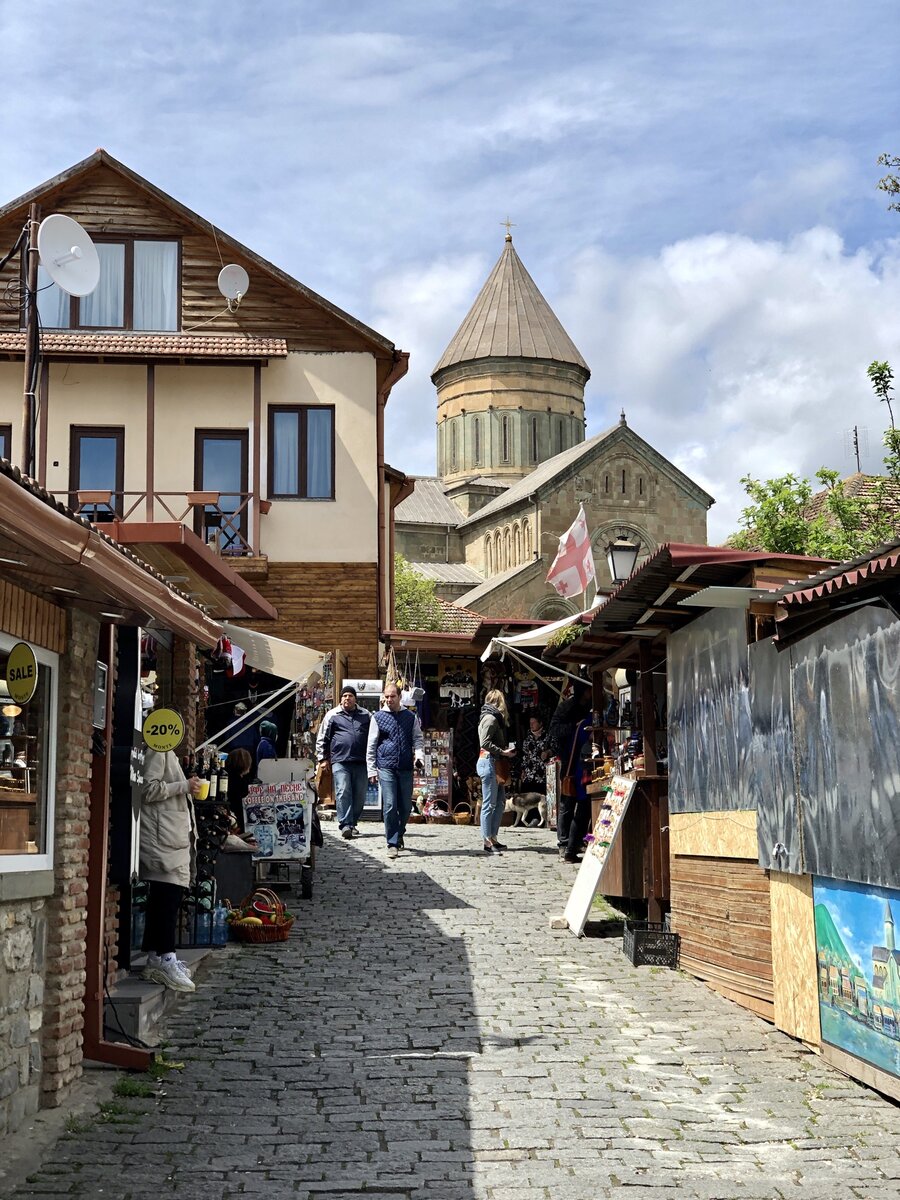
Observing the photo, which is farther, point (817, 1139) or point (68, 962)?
point (68, 962)

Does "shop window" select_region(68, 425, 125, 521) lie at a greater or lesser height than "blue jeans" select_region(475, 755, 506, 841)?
greater

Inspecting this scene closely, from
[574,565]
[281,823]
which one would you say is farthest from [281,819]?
[574,565]

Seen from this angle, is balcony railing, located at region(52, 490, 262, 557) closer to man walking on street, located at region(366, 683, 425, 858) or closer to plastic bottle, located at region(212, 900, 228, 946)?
man walking on street, located at region(366, 683, 425, 858)

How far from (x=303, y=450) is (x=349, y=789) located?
9865mm

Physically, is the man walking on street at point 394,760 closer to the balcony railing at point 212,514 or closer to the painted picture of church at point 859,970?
the balcony railing at point 212,514

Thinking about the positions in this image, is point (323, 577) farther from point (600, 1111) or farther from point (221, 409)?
point (600, 1111)

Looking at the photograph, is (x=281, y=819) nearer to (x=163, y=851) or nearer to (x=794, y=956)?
(x=163, y=851)

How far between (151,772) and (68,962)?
2.18 meters

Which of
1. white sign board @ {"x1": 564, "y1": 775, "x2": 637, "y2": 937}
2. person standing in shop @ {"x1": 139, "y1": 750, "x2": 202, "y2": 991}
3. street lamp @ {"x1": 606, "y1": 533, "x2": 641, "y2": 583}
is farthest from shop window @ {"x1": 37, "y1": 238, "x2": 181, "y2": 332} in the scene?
person standing in shop @ {"x1": 139, "y1": 750, "x2": 202, "y2": 991}

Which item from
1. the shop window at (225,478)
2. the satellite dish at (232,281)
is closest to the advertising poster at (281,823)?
the shop window at (225,478)

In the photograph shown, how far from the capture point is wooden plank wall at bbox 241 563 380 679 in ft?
84.8

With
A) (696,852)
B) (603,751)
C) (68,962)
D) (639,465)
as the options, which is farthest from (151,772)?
(639,465)

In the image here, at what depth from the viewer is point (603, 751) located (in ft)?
52.0

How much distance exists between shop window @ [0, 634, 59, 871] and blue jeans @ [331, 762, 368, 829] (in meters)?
9.96
